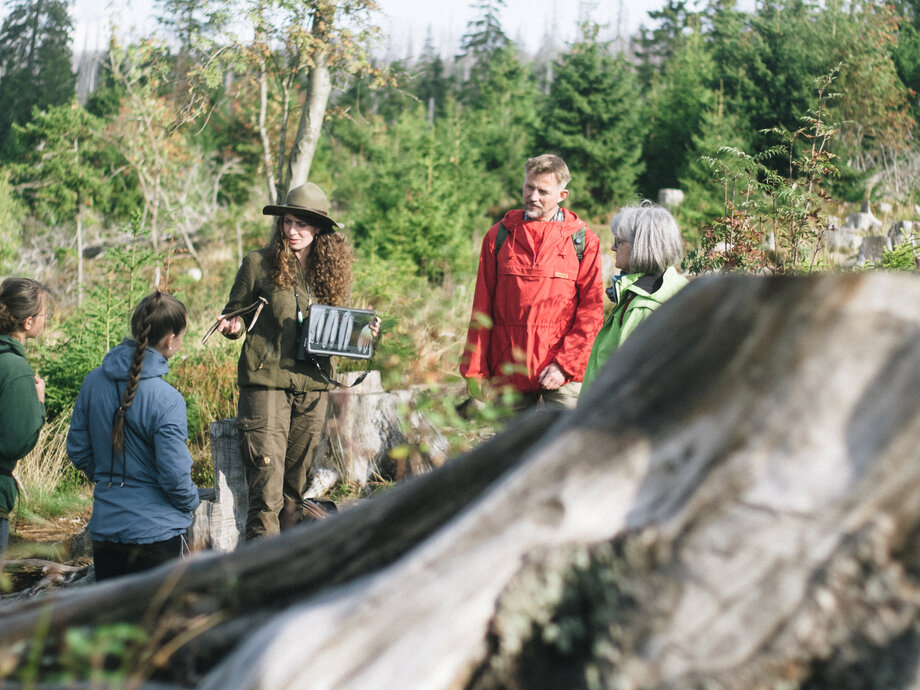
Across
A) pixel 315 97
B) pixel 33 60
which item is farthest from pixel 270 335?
pixel 33 60

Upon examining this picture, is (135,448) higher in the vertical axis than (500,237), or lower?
lower

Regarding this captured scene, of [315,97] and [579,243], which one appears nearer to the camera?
[579,243]

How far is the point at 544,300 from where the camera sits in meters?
4.16

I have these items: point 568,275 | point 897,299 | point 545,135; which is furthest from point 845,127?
point 897,299

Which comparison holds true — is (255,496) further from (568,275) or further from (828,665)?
(828,665)

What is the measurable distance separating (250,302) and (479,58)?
4595cm

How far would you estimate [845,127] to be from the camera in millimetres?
19906

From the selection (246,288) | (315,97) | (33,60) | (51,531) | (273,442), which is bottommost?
(51,531)

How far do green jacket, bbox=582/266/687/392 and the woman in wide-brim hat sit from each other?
1.74m

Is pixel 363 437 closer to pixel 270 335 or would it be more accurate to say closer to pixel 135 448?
pixel 270 335

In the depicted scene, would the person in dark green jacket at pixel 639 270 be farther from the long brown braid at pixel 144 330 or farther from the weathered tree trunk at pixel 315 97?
the weathered tree trunk at pixel 315 97

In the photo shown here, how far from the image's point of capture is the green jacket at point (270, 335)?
432 centimetres

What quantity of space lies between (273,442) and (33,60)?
46.4m

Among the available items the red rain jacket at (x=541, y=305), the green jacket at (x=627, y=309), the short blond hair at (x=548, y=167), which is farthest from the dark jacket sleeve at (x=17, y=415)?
the short blond hair at (x=548, y=167)
